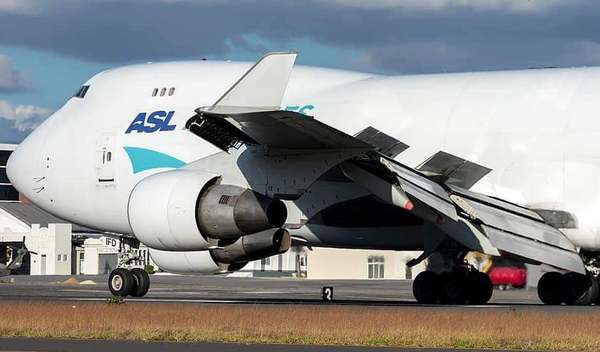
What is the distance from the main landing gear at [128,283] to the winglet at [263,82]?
21.3 ft

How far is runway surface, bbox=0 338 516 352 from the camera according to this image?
15594 mm

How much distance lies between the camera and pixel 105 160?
29938 millimetres

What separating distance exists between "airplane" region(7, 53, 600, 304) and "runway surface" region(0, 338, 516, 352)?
6.17 meters

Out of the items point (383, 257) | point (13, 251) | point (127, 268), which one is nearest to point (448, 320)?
point (127, 268)

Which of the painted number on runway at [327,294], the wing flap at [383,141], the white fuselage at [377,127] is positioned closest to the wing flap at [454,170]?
the white fuselage at [377,127]

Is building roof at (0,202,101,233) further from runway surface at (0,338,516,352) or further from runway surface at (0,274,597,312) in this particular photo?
runway surface at (0,338,516,352)

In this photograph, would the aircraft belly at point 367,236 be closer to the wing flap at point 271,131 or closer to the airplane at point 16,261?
the wing flap at point 271,131

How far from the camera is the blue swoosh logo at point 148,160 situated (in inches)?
1131

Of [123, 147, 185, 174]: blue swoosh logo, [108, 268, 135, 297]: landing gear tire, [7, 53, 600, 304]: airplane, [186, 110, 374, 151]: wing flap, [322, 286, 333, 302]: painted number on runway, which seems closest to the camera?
[186, 110, 374, 151]: wing flap

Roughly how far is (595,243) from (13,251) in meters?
68.1

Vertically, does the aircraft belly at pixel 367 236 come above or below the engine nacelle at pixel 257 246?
above

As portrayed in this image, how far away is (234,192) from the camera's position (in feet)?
79.1

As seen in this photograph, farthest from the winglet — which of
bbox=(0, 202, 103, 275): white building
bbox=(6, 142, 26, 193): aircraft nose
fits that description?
bbox=(0, 202, 103, 275): white building

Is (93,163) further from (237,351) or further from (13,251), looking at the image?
(13,251)
